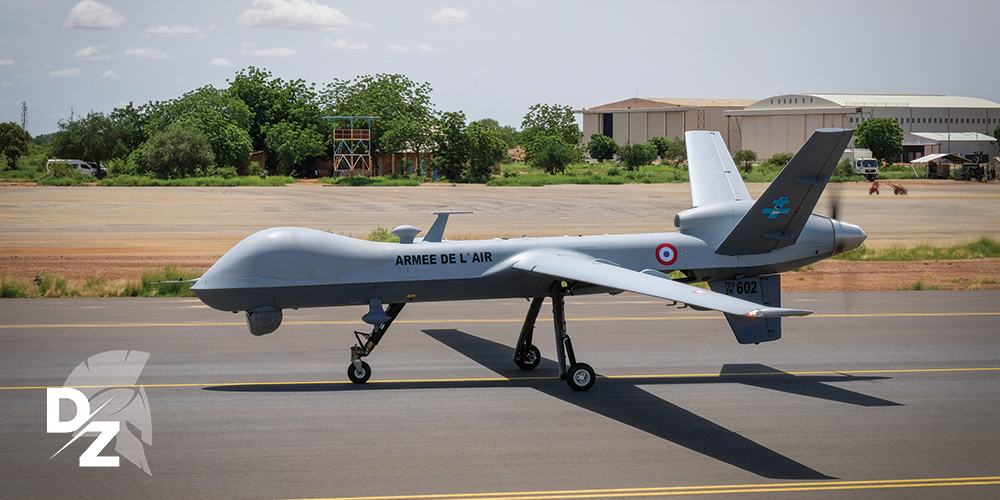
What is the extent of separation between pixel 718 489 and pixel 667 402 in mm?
3328

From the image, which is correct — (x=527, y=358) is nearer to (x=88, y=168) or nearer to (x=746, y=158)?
(x=746, y=158)

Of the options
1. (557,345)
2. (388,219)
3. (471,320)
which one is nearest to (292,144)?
(388,219)

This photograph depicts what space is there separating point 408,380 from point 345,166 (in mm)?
90143

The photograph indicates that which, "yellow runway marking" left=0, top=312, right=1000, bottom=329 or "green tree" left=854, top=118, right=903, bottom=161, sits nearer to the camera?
"yellow runway marking" left=0, top=312, right=1000, bottom=329

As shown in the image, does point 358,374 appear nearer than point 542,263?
No

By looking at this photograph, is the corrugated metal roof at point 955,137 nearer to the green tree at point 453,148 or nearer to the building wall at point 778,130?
the building wall at point 778,130

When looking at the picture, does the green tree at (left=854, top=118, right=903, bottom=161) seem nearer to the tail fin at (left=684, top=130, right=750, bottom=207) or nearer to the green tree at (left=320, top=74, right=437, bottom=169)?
the green tree at (left=320, top=74, right=437, bottom=169)

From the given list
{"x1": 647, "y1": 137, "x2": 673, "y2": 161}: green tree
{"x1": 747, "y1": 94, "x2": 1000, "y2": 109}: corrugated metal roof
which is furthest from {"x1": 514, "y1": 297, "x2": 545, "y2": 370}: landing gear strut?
{"x1": 647, "y1": 137, "x2": 673, "y2": 161}: green tree

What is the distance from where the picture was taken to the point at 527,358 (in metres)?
13.7

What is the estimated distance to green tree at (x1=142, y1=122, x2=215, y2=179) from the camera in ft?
293

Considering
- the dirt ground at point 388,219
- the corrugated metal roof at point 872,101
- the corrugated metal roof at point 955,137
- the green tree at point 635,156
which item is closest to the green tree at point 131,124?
the dirt ground at point 388,219

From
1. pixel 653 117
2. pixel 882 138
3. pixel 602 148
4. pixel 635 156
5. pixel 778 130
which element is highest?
pixel 653 117

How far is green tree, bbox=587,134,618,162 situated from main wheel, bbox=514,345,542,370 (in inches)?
5544

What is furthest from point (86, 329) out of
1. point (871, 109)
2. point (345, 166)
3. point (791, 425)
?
point (871, 109)
